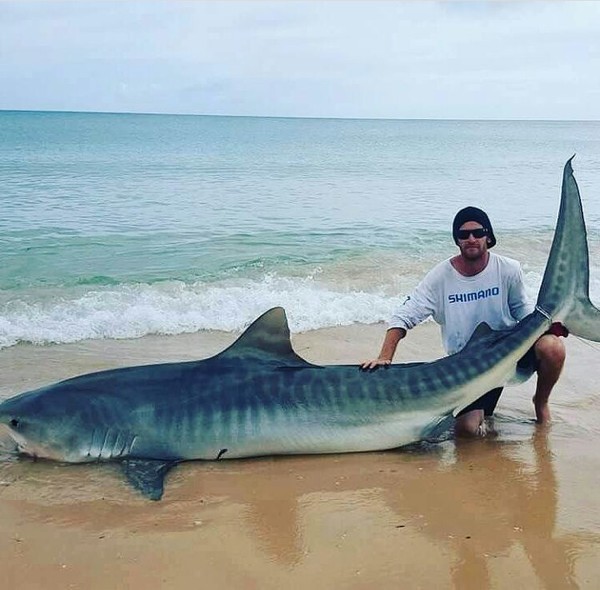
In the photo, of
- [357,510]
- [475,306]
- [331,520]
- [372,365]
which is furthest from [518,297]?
[331,520]

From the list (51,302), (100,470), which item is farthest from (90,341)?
(100,470)

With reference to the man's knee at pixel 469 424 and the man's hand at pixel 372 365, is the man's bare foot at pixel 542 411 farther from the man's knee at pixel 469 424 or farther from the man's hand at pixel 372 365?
the man's hand at pixel 372 365

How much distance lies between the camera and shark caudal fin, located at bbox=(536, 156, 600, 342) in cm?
433

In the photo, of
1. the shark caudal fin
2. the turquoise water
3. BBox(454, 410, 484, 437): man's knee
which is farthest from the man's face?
the turquoise water

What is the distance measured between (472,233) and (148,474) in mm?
2243

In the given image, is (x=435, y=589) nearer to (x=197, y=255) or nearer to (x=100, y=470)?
(x=100, y=470)

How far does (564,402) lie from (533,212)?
1576 centimetres

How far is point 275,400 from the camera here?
4277mm

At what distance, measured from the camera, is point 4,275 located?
1055 cm

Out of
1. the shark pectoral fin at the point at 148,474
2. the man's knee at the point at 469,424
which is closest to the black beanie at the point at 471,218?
the man's knee at the point at 469,424

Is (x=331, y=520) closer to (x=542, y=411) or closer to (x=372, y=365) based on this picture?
(x=372, y=365)

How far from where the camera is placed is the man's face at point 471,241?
4.57m

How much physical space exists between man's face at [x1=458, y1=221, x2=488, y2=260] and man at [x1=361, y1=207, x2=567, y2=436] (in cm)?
1

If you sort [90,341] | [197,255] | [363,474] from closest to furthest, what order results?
[363,474] → [90,341] → [197,255]
